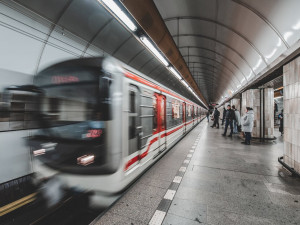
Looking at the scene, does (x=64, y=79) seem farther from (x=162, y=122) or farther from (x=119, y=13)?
(x=162, y=122)

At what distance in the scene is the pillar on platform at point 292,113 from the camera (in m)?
3.59

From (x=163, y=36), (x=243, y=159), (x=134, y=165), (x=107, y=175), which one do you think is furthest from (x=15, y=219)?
(x=243, y=159)

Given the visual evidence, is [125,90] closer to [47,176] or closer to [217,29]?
[47,176]

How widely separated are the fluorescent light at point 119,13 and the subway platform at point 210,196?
3546mm

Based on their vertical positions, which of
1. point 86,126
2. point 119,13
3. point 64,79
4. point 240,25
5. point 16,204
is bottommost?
point 16,204

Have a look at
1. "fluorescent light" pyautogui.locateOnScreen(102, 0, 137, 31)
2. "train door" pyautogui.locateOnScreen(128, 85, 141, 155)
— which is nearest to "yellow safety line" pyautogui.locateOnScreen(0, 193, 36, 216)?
"train door" pyautogui.locateOnScreen(128, 85, 141, 155)

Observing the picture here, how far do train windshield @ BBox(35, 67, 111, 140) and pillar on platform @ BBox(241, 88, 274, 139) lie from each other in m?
9.35

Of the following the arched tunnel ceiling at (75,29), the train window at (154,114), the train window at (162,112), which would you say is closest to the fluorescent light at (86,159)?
the train window at (154,114)

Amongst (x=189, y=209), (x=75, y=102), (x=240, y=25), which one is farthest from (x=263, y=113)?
(x=75, y=102)

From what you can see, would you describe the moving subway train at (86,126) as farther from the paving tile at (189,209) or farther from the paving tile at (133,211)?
the paving tile at (189,209)

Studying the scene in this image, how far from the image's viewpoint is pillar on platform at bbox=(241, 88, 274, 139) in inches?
324

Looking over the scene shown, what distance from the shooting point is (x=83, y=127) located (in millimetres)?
2248

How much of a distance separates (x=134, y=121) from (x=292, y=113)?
13.7 ft

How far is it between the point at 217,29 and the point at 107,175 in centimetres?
704
